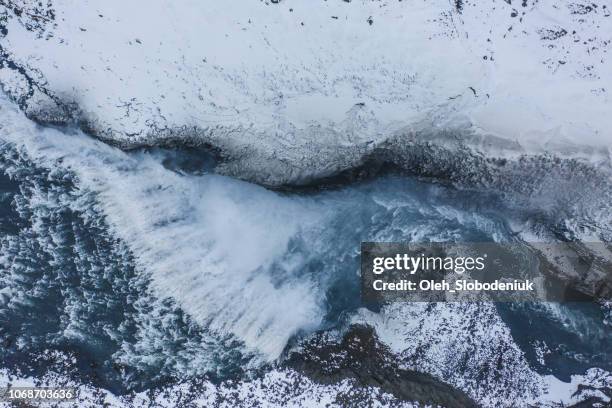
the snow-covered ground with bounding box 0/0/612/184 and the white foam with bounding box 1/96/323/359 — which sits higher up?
the snow-covered ground with bounding box 0/0/612/184

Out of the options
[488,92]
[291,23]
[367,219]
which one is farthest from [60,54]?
[488,92]

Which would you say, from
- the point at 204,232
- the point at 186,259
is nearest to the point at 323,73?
the point at 204,232

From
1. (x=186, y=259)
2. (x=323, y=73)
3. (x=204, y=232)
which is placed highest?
(x=323, y=73)

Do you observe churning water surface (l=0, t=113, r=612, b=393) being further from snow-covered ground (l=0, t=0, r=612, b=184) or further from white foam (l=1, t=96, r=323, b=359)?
snow-covered ground (l=0, t=0, r=612, b=184)

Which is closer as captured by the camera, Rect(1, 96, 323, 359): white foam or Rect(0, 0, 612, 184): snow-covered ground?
Rect(0, 0, 612, 184): snow-covered ground

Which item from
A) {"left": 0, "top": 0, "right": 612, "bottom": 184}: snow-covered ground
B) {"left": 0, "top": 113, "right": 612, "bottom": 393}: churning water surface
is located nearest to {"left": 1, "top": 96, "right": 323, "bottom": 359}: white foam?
{"left": 0, "top": 113, "right": 612, "bottom": 393}: churning water surface

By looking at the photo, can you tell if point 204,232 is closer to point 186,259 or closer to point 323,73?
point 186,259

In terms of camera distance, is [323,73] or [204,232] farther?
[204,232]

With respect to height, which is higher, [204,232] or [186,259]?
[204,232]
